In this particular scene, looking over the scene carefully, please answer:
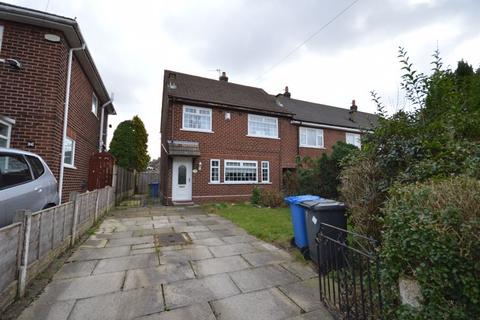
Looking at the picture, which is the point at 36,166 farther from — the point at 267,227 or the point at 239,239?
the point at 267,227

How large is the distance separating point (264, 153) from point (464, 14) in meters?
9.89

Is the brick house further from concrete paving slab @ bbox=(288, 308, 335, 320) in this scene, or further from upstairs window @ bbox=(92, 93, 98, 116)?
concrete paving slab @ bbox=(288, 308, 335, 320)

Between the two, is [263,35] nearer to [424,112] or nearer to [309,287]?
[424,112]

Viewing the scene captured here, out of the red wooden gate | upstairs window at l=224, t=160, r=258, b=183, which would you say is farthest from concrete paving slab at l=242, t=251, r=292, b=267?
upstairs window at l=224, t=160, r=258, b=183

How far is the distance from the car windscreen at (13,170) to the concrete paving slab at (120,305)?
2.33 meters

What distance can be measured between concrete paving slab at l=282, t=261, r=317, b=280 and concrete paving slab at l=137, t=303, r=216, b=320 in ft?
5.26

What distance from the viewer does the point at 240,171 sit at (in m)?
13.0

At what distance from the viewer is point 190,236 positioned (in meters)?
5.69

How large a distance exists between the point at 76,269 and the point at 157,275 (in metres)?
1.38

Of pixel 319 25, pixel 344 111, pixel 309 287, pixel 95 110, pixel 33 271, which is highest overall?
pixel 344 111

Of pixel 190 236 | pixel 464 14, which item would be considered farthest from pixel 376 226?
pixel 464 14

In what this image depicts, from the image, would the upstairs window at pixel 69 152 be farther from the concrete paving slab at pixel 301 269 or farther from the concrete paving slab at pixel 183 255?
the concrete paving slab at pixel 301 269

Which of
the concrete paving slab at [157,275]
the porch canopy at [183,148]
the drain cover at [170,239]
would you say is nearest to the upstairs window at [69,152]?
the porch canopy at [183,148]

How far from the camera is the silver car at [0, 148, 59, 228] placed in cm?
333
